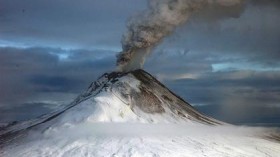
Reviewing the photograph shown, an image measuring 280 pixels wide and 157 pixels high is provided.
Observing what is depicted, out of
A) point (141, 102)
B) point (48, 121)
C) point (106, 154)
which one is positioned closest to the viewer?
point (106, 154)

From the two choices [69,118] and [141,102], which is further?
[141,102]

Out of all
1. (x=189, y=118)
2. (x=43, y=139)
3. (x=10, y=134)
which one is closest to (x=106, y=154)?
(x=43, y=139)

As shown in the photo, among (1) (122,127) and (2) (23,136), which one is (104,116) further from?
(2) (23,136)

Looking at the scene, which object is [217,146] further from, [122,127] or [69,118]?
[69,118]

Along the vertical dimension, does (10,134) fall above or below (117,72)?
below

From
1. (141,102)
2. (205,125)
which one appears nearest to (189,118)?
(205,125)

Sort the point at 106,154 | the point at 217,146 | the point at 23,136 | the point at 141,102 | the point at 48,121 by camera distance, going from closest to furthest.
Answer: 1. the point at 106,154
2. the point at 217,146
3. the point at 23,136
4. the point at 48,121
5. the point at 141,102
